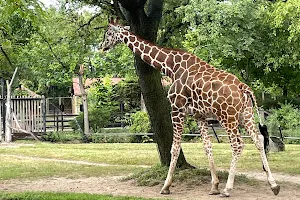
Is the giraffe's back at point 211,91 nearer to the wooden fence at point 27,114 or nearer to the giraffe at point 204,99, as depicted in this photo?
the giraffe at point 204,99

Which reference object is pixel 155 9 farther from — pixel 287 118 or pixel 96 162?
pixel 287 118

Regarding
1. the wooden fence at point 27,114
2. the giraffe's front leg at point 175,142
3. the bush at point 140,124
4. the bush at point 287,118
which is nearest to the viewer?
the giraffe's front leg at point 175,142

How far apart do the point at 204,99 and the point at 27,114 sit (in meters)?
17.2

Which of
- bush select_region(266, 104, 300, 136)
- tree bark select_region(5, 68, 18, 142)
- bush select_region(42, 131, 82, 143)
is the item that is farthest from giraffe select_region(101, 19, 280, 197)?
Result: bush select_region(42, 131, 82, 143)

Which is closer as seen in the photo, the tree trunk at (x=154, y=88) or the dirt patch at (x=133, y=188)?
the dirt patch at (x=133, y=188)

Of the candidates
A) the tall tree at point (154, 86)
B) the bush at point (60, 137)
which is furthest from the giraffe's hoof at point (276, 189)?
the bush at point (60, 137)

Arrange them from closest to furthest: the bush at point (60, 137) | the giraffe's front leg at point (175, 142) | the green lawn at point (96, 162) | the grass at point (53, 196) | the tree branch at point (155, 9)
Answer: the grass at point (53, 196), the giraffe's front leg at point (175, 142), the tree branch at point (155, 9), the green lawn at point (96, 162), the bush at point (60, 137)

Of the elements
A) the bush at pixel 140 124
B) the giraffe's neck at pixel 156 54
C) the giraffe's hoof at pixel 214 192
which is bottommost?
the giraffe's hoof at pixel 214 192

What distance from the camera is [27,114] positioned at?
24688 mm

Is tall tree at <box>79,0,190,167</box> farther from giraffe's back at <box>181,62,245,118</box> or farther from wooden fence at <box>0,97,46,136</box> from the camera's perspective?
wooden fence at <box>0,97,46,136</box>

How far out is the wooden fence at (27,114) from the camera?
2419cm

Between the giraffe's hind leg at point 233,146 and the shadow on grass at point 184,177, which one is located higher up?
the giraffe's hind leg at point 233,146

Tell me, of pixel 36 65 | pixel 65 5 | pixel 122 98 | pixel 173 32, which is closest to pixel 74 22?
pixel 65 5

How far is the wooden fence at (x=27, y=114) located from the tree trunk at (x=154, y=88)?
1442 centimetres
